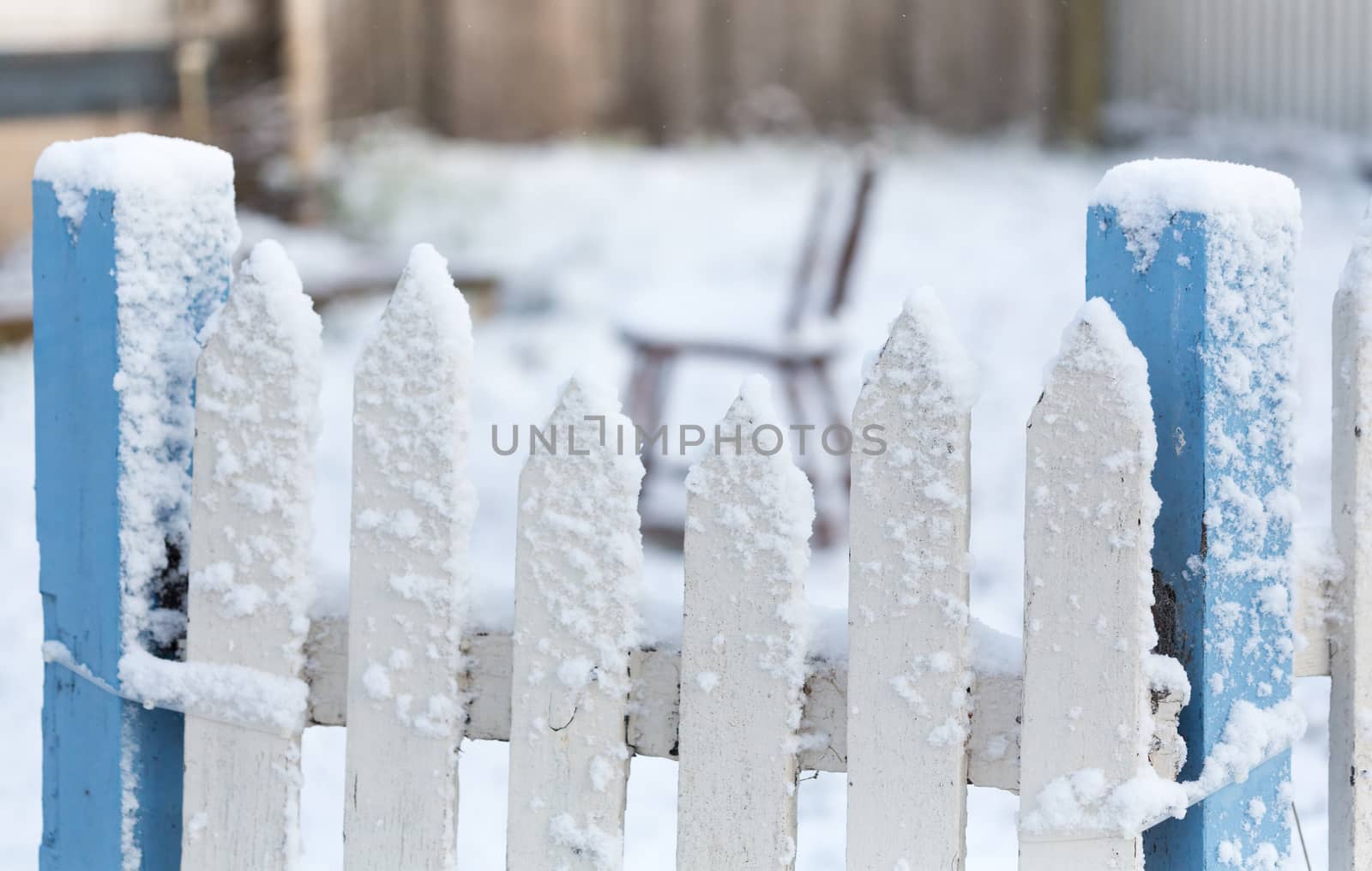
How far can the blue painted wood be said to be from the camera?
1.10 meters

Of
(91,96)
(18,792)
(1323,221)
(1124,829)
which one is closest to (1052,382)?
(1124,829)

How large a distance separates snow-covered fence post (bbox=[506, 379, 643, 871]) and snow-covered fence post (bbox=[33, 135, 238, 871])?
0.32m

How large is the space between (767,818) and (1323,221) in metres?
6.40

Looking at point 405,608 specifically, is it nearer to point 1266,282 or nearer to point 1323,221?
point 1266,282

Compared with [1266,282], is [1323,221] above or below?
above

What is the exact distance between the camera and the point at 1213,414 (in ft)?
3.08

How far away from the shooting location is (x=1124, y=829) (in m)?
0.93

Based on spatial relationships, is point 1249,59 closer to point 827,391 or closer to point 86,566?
point 827,391

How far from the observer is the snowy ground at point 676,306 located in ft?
7.30

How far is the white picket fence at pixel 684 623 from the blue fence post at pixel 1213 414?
4 cm

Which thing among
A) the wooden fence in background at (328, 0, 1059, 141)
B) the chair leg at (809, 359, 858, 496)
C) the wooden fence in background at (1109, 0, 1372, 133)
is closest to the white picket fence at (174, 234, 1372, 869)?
the chair leg at (809, 359, 858, 496)

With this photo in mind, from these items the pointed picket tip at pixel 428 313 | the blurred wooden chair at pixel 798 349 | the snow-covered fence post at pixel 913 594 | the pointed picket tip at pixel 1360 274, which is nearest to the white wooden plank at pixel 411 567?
the pointed picket tip at pixel 428 313

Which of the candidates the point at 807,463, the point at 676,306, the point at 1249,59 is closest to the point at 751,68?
the point at 1249,59

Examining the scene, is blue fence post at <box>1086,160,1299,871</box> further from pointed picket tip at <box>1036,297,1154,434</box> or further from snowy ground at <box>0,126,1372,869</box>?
snowy ground at <box>0,126,1372,869</box>
